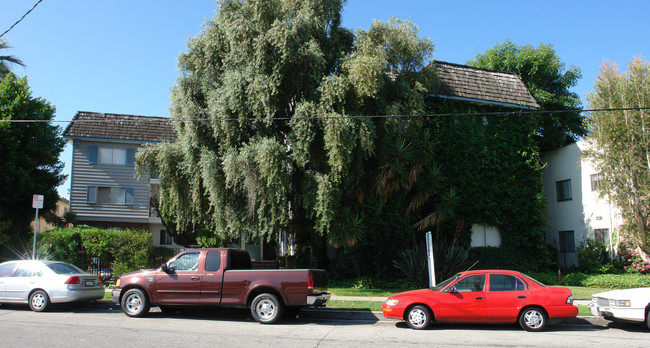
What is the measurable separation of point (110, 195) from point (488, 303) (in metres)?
27.2

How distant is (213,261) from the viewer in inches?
448

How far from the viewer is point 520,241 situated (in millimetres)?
21484

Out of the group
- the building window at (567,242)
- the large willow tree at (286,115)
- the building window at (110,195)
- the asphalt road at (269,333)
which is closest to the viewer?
the asphalt road at (269,333)

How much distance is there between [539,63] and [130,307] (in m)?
30.4

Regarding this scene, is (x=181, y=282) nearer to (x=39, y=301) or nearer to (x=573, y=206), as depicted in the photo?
(x=39, y=301)

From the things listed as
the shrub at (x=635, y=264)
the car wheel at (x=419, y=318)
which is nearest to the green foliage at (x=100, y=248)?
the car wheel at (x=419, y=318)

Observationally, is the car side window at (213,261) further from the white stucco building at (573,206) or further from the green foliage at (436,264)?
the white stucco building at (573,206)

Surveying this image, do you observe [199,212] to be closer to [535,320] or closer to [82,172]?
[535,320]

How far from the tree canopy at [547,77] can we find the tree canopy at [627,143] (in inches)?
405

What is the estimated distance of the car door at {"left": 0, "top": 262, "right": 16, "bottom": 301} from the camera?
1273cm

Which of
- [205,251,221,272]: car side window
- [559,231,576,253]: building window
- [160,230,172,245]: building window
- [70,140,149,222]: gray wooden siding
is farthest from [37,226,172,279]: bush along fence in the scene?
[559,231,576,253]: building window

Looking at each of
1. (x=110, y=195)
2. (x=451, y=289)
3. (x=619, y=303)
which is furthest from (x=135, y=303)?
(x=110, y=195)

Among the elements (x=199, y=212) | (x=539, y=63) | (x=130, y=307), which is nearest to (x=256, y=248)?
(x=199, y=212)

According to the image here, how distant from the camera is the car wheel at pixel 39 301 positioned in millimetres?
12406
